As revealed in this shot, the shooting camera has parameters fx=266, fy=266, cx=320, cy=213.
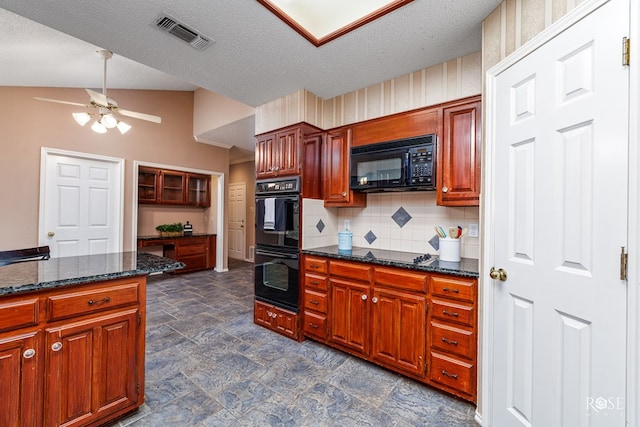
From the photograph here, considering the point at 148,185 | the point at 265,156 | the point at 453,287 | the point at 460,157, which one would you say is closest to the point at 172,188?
the point at 148,185

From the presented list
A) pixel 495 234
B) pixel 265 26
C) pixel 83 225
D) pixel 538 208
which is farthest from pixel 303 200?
pixel 83 225

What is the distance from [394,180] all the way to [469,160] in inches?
23.3

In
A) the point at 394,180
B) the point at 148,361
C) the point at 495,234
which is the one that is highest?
the point at 394,180

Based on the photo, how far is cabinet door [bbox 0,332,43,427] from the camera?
122 cm

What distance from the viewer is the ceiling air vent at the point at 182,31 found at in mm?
1751

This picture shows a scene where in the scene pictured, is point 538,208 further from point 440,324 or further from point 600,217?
point 440,324

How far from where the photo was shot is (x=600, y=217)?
1.04m

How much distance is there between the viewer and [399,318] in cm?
206

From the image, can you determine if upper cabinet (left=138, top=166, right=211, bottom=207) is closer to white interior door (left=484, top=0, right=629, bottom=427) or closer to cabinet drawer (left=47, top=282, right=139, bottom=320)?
cabinet drawer (left=47, top=282, right=139, bottom=320)

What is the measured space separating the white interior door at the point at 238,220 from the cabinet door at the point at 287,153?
14.6 ft

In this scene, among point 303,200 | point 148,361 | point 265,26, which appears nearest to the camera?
point 265,26

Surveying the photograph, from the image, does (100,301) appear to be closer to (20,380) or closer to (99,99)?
(20,380)

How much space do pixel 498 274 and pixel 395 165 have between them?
47.1 inches

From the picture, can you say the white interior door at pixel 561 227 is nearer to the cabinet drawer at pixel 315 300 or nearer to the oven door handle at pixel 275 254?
the cabinet drawer at pixel 315 300
